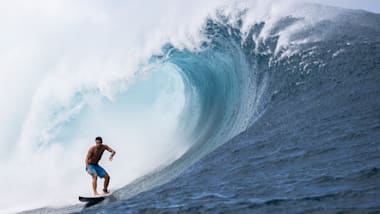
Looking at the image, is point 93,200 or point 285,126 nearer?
point 285,126

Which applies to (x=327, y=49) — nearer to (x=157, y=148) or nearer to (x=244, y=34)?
(x=244, y=34)

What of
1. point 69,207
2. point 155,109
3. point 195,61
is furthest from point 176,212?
point 155,109

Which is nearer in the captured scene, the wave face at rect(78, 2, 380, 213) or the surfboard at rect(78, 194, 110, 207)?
the wave face at rect(78, 2, 380, 213)

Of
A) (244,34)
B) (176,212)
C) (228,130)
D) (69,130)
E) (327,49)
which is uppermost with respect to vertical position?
(244,34)

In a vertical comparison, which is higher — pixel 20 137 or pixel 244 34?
pixel 244 34

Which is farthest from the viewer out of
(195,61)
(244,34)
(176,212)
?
(195,61)

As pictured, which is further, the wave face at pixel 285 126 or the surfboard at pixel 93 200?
the surfboard at pixel 93 200

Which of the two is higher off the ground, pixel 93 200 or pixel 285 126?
pixel 285 126

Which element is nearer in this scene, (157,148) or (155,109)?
(157,148)

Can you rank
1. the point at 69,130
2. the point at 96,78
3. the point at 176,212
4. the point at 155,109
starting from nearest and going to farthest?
the point at 176,212
the point at 69,130
the point at 96,78
the point at 155,109

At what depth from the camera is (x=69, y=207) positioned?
7.44m

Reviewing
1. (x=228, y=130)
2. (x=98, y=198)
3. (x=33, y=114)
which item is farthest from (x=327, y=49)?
(x=33, y=114)

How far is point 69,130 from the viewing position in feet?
41.9

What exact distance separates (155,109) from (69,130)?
4.96 m
